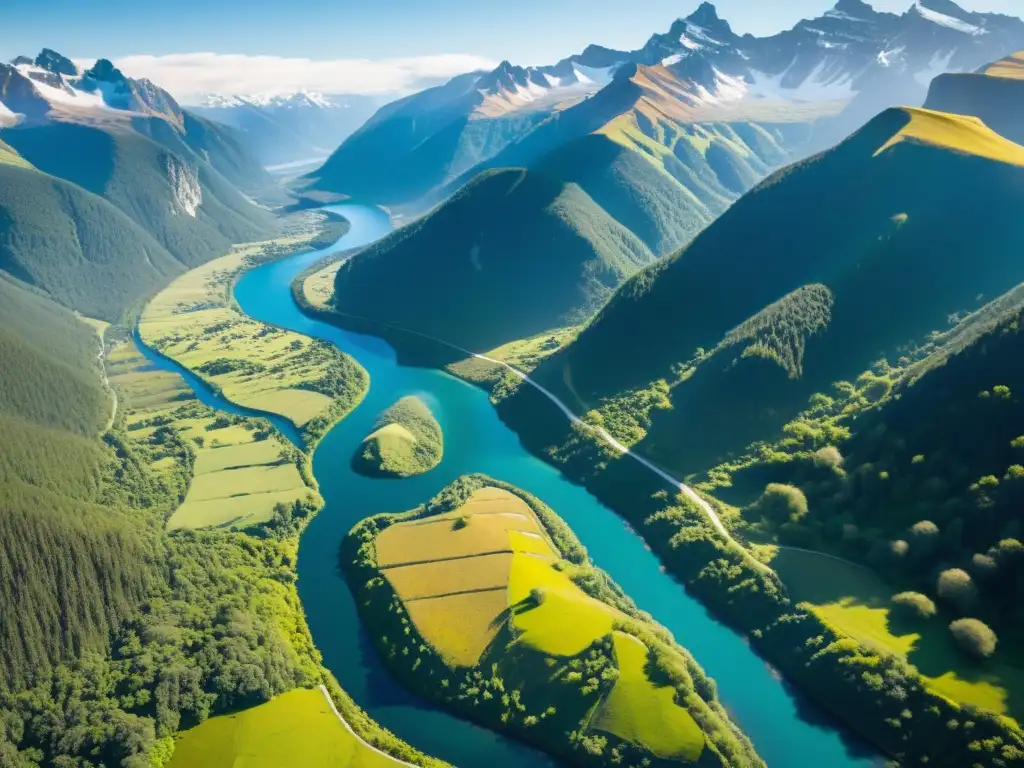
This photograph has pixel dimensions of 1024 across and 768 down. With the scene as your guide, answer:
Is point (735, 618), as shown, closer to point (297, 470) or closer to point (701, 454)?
point (701, 454)

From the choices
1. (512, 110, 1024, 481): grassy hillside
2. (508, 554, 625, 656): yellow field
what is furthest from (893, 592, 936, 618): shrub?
(512, 110, 1024, 481): grassy hillside

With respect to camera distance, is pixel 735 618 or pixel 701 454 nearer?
pixel 735 618

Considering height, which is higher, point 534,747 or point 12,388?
point 534,747

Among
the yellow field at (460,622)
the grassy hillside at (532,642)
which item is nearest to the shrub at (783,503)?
the grassy hillside at (532,642)

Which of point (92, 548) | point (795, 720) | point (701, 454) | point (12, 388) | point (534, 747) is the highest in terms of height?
point (701, 454)

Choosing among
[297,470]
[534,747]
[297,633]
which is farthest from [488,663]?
[297,470]

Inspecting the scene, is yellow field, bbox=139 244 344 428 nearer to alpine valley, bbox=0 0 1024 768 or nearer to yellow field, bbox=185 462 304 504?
alpine valley, bbox=0 0 1024 768
